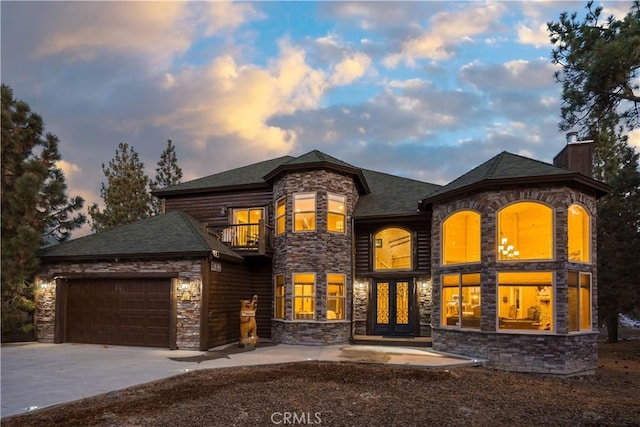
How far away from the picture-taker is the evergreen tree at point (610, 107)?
42.1 feet

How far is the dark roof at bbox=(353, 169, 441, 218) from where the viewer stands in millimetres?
15836

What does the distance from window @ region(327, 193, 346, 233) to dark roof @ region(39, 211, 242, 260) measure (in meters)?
3.40

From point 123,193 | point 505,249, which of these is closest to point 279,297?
point 505,249

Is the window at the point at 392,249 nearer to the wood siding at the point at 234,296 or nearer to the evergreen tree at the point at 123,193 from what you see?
the wood siding at the point at 234,296

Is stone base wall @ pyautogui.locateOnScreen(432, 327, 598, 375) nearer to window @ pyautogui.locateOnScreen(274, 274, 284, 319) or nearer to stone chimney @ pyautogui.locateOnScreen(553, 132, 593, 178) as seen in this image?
stone chimney @ pyautogui.locateOnScreen(553, 132, 593, 178)

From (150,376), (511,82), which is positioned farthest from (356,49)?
(150,376)

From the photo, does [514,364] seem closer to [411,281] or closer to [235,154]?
[411,281]

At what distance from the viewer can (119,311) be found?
46.9 feet

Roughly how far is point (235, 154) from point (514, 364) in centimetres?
2226

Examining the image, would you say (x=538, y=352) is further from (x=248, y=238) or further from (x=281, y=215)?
(x=248, y=238)

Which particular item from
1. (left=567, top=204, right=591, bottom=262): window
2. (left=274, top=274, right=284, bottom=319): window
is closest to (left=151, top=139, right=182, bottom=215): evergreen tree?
(left=274, top=274, right=284, bottom=319): window

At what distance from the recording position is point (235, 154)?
95.8 ft

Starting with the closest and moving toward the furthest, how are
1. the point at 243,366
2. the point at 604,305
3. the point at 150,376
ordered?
the point at 150,376, the point at 243,366, the point at 604,305

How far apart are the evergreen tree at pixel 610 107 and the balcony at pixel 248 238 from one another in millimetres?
10890
